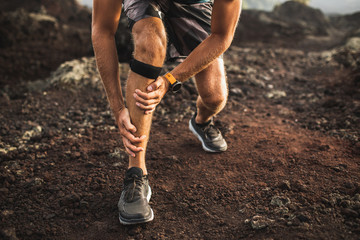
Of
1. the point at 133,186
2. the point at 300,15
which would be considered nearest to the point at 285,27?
the point at 300,15

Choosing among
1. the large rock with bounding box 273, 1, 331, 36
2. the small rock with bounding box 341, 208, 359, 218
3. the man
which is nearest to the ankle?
the man

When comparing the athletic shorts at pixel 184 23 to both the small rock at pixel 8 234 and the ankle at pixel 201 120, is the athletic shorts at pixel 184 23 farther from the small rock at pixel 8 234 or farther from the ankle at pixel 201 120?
the small rock at pixel 8 234

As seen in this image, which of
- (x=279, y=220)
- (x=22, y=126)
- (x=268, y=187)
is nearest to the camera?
(x=279, y=220)

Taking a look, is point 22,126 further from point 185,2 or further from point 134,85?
point 185,2

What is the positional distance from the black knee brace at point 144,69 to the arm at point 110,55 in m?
0.26

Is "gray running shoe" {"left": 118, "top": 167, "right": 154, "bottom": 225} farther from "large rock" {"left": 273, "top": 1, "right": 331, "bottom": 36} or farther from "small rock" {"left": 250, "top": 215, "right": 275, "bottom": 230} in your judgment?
"large rock" {"left": 273, "top": 1, "right": 331, "bottom": 36}

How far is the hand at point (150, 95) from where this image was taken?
1780mm

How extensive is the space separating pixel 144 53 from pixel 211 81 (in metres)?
0.77

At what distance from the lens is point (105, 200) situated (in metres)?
2.08

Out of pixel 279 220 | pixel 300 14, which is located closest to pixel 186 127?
pixel 279 220

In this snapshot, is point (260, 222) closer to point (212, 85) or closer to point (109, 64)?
point (212, 85)

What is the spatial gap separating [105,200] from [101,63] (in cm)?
100

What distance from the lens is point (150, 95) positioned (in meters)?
1.78

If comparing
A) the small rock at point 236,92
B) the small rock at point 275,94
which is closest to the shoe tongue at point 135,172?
the small rock at point 236,92
